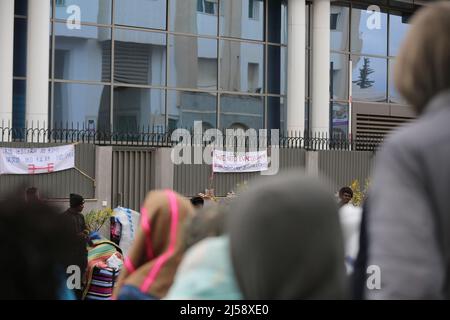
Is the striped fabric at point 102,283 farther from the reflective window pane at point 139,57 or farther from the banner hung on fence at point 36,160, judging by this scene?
the reflective window pane at point 139,57

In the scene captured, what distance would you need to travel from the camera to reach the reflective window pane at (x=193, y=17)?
22438 millimetres

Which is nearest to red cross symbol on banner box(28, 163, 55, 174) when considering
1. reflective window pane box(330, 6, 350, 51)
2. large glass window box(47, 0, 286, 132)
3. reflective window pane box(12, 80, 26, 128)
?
reflective window pane box(12, 80, 26, 128)

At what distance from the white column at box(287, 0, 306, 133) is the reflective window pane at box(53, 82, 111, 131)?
16.8ft

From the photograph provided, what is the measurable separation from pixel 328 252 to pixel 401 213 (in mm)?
275

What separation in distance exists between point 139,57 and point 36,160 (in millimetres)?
5351

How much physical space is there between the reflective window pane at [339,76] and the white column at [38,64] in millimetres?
9308

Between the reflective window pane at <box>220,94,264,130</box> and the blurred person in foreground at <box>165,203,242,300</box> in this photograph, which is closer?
the blurred person in foreground at <box>165,203,242,300</box>

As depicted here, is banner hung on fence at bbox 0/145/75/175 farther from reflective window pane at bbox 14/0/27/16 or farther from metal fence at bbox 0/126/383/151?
reflective window pane at bbox 14/0/27/16

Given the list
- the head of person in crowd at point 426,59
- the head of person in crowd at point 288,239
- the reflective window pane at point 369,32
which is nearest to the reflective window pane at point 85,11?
the reflective window pane at point 369,32

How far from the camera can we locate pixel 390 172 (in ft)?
8.13

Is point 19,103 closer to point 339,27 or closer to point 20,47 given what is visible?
point 20,47

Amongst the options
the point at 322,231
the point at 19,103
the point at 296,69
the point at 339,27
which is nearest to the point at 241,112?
the point at 296,69

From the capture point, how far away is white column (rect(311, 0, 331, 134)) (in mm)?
24156

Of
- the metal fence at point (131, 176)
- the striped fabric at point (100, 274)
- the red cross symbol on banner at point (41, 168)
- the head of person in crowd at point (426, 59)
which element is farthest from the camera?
the metal fence at point (131, 176)
